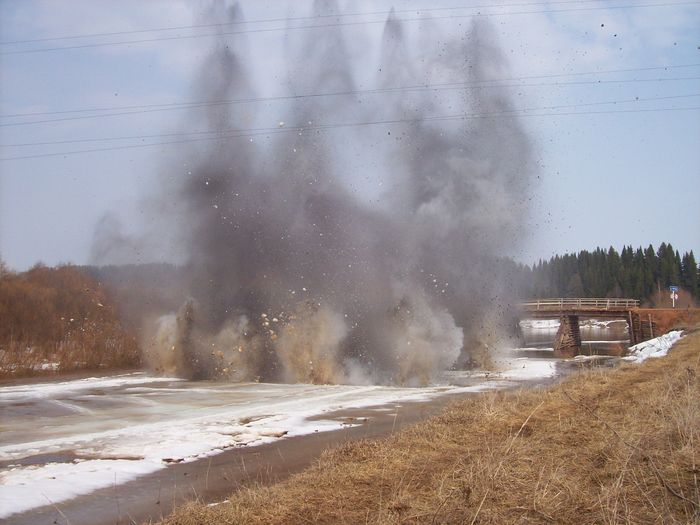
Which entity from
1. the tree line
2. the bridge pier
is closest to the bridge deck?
the bridge pier

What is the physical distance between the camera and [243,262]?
3688 cm

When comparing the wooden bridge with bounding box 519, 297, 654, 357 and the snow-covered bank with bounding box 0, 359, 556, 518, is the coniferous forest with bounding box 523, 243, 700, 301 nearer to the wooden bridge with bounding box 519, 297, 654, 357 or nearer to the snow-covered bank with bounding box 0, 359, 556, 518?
the wooden bridge with bounding box 519, 297, 654, 357

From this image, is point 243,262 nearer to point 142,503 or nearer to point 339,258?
point 339,258

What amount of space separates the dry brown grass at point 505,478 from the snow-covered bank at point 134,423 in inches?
140

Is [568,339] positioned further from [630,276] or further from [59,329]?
[630,276]

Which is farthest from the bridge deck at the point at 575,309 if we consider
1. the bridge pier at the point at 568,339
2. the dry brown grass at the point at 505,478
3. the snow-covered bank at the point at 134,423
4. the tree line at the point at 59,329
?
the dry brown grass at the point at 505,478

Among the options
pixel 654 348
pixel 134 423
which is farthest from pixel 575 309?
pixel 134 423

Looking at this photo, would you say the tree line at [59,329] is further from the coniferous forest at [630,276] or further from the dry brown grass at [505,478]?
the coniferous forest at [630,276]

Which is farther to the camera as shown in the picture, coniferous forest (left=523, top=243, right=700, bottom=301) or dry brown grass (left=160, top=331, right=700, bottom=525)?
coniferous forest (left=523, top=243, right=700, bottom=301)

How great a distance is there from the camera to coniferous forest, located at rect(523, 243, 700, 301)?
131125 mm

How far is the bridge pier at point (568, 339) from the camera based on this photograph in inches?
2388

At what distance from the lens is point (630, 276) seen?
13600 centimetres

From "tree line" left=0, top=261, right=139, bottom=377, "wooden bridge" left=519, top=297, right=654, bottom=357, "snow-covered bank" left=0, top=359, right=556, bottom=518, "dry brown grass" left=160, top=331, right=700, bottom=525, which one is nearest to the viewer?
"dry brown grass" left=160, top=331, right=700, bottom=525

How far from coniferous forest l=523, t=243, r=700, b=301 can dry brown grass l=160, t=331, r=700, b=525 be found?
112316mm
